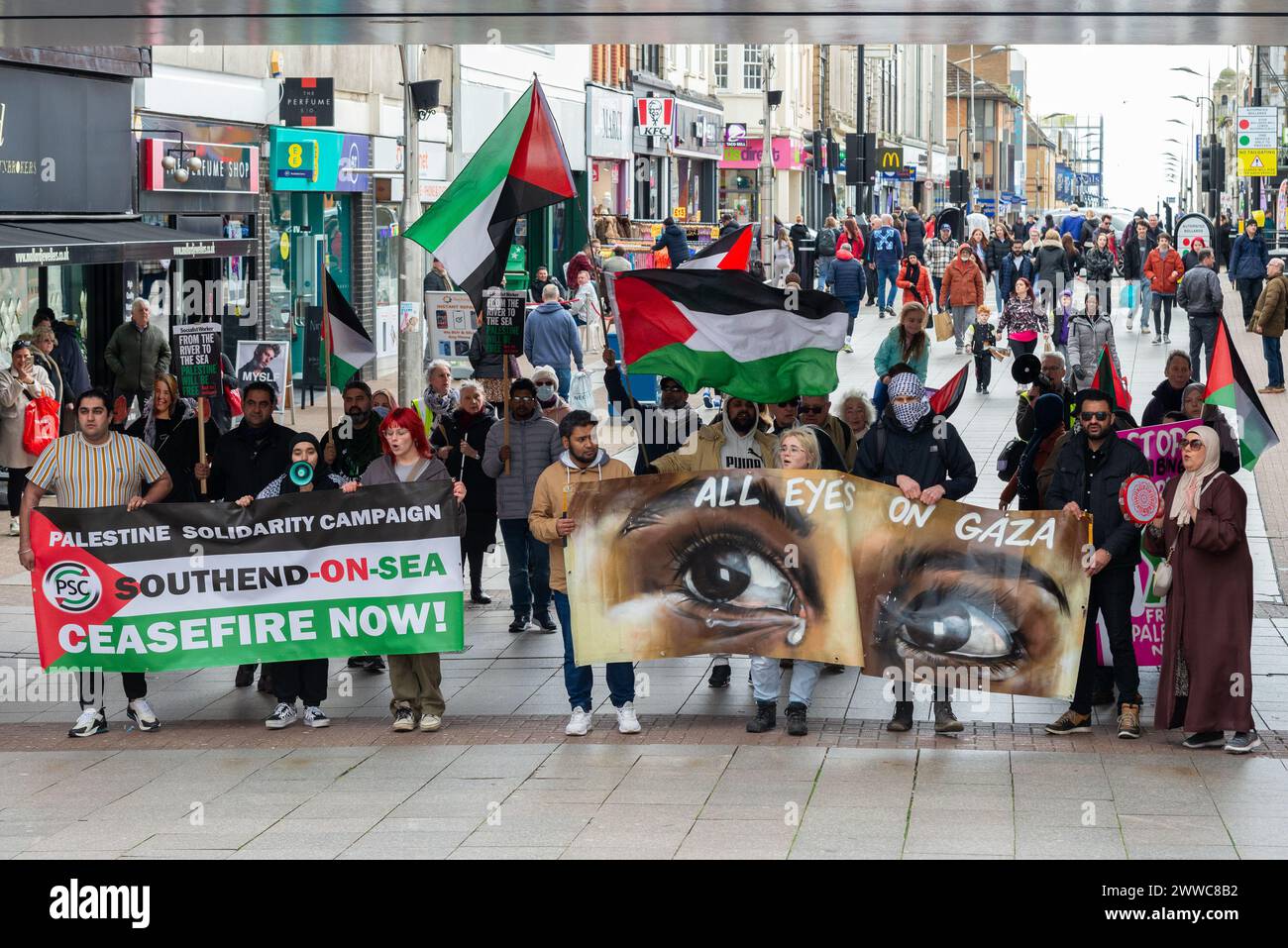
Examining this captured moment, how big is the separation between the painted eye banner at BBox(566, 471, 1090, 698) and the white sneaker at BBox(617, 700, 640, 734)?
10.5 inches

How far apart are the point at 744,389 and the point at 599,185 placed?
32.3 m

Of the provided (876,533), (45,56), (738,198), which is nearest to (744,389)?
(876,533)

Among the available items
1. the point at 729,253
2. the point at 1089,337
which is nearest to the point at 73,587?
the point at 729,253

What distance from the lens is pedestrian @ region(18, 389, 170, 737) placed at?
32.4ft

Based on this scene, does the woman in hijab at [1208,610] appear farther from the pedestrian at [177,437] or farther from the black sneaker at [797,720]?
the pedestrian at [177,437]

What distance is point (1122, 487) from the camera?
9.18m

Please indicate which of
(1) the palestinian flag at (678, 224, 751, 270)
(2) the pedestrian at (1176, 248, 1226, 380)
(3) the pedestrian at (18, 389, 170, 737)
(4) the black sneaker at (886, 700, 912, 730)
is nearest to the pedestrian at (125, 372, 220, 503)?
(3) the pedestrian at (18, 389, 170, 737)

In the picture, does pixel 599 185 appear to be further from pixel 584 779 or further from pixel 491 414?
pixel 584 779

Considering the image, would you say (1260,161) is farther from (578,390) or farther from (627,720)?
(627,720)

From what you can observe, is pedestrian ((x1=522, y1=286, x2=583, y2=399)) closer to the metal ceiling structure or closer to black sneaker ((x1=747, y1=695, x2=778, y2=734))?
the metal ceiling structure

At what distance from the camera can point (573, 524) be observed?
962cm

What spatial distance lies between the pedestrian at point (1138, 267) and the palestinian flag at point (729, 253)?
17.1 m

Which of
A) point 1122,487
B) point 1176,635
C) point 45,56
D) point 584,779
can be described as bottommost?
point 584,779
